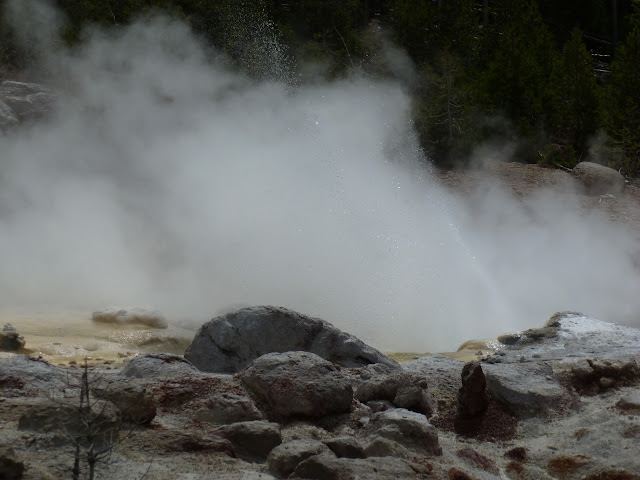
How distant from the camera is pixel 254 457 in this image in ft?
11.7

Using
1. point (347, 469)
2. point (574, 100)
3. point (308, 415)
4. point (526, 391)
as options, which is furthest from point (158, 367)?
point (574, 100)

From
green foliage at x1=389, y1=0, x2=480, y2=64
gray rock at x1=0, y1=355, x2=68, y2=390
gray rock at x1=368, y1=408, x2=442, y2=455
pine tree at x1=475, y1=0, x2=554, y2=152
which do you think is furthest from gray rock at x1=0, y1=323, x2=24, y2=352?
green foliage at x1=389, y1=0, x2=480, y2=64

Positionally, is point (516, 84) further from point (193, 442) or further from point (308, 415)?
point (193, 442)

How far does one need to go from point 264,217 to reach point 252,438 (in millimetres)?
8104

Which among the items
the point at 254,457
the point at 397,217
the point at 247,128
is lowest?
the point at 254,457

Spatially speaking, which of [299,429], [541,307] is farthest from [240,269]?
[299,429]

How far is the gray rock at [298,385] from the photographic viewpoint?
4.14m

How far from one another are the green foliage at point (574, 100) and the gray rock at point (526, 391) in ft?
44.9

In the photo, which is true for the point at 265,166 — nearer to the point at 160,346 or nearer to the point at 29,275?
the point at 29,275

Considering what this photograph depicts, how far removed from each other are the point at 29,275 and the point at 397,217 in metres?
4.91

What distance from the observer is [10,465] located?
2.89 m

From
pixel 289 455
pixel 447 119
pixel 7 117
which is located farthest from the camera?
pixel 447 119

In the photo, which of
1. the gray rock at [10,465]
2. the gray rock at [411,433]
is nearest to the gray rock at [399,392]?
the gray rock at [411,433]

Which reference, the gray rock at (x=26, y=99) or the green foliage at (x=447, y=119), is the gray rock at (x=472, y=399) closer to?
the green foliage at (x=447, y=119)
